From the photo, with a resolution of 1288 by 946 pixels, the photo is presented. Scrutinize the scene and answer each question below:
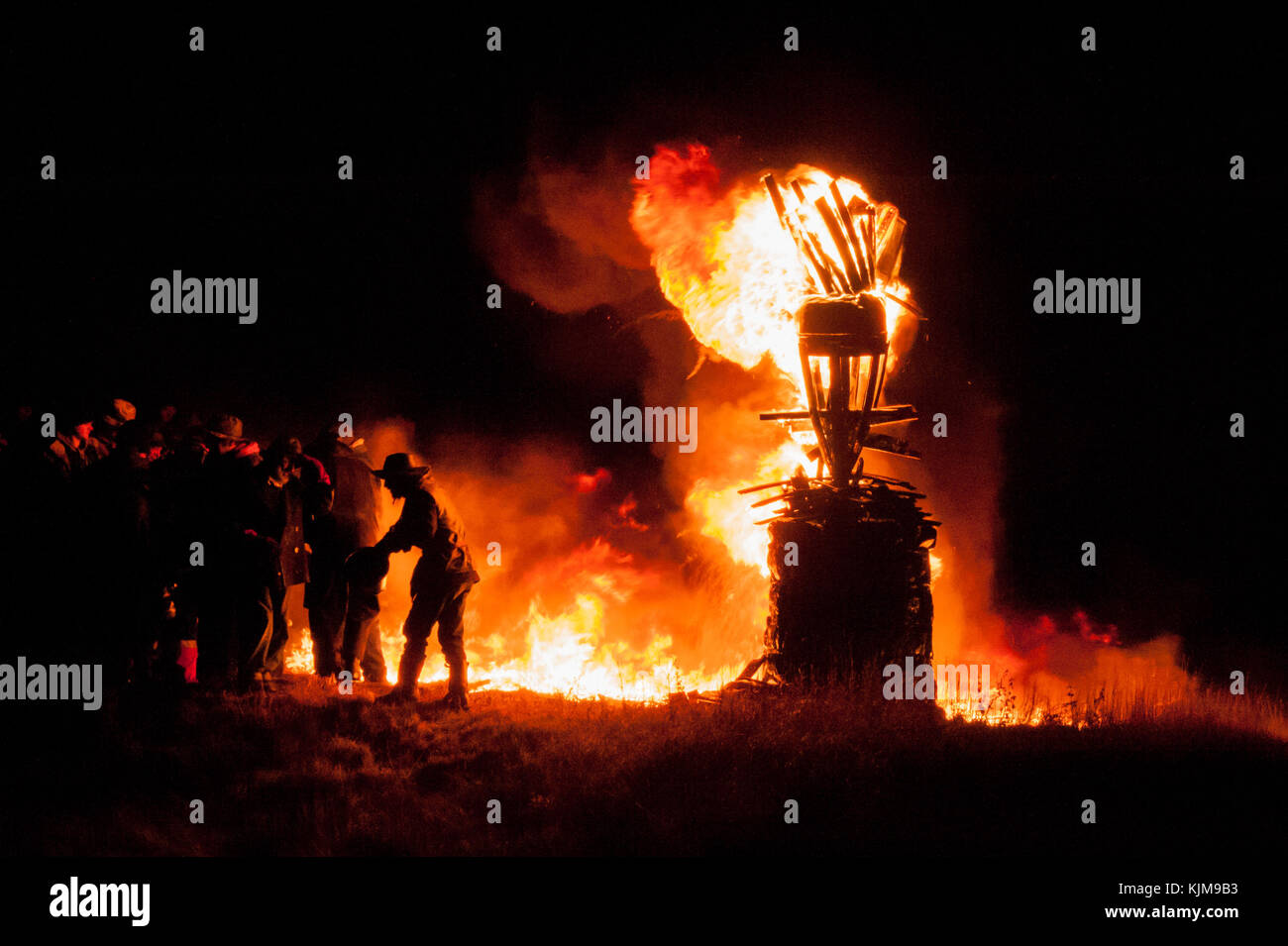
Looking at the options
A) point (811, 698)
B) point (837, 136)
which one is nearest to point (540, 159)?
point (837, 136)

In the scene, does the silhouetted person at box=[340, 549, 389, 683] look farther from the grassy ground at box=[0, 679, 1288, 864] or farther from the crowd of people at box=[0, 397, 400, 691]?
the grassy ground at box=[0, 679, 1288, 864]

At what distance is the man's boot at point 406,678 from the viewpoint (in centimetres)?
1015

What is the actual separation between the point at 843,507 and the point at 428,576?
4077 mm

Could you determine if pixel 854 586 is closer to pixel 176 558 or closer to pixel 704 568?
pixel 704 568

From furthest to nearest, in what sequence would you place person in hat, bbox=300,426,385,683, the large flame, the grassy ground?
the large flame → person in hat, bbox=300,426,385,683 → the grassy ground

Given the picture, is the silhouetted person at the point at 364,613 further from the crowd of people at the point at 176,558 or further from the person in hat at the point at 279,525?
the person in hat at the point at 279,525

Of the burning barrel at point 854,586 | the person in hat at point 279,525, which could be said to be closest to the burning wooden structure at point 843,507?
the burning barrel at point 854,586

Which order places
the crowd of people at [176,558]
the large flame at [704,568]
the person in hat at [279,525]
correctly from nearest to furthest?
the crowd of people at [176,558], the person in hat at [279,525], the large flame at [704,568]

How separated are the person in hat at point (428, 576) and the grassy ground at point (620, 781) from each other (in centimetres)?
43

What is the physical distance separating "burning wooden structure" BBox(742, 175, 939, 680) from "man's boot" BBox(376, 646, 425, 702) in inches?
132

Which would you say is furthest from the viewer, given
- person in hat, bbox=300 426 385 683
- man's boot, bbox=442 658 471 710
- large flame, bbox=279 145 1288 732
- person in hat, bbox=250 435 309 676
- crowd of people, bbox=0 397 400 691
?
large flame, bbox=279 145 1288 732

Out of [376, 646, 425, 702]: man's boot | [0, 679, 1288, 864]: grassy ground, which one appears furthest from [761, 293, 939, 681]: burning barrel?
[376, 646, 425, 702]: man's boot

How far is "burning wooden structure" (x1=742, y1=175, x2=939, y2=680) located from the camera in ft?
35.1
